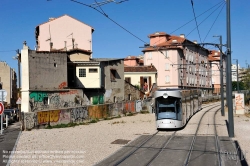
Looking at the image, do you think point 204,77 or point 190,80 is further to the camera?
point 204,77

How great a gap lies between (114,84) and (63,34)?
575 inches

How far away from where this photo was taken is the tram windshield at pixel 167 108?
20.6m

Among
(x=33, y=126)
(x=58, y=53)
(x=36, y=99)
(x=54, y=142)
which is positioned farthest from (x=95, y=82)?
(x=54, y=142)

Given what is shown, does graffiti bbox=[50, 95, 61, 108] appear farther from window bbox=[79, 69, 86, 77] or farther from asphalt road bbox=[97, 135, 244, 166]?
asphalt road bbox=[97, 135, 244, 166]

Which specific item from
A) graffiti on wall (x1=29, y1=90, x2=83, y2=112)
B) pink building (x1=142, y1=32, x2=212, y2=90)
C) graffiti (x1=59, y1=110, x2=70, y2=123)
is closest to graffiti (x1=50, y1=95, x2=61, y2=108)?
graffiti on wall (x1=29, y1=90, x2=83, y2=112)

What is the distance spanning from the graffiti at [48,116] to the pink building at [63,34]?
25.4m

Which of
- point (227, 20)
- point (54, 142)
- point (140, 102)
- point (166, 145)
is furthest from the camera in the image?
point (140, 102)

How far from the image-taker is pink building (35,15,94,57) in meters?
49.8

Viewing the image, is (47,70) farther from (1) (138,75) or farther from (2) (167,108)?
(1) (138,75)

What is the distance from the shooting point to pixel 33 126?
899 inches

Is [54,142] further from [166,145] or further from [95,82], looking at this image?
[95,82]

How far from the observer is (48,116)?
24312 millimetres

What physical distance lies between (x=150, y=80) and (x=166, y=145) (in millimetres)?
39476

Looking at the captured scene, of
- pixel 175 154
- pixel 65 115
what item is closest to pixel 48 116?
pixel 65 115
